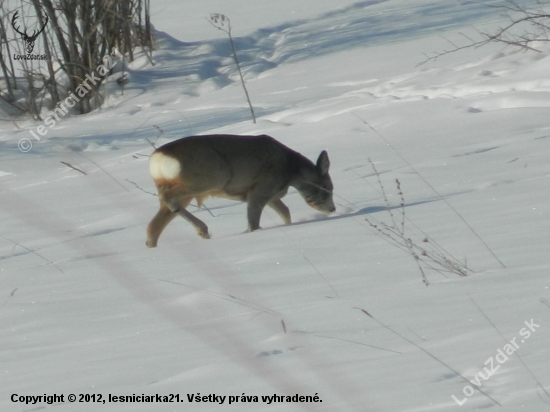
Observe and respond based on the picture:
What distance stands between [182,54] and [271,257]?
17687 millimetres

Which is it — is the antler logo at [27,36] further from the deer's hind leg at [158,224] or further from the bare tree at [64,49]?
the deer's hind leg at [158,224]

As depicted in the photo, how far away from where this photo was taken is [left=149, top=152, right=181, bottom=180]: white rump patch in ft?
20.2

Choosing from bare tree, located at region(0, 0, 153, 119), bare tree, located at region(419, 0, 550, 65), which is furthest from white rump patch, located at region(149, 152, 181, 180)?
bare tree, located at region(0, 0, 153, 119)

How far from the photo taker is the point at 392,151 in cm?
861

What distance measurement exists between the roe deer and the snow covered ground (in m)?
0.17

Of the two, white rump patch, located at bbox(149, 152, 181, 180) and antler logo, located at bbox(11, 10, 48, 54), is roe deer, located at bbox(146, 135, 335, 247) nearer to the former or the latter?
white rump patch, located at bbox(149, 152, 181, 180)

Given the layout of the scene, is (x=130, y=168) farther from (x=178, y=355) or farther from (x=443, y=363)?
(x=443, y=363)

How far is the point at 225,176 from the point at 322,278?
2247 mm

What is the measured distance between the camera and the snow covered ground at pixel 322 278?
279 cm

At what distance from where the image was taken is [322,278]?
424 centimetres

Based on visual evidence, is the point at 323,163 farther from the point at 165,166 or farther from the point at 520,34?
the point at 520,34

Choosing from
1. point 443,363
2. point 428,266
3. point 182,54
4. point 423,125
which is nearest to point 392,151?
point 423,125

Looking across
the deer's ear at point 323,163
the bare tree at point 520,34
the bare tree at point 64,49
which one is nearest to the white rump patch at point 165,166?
the deer's ear at point 323,163

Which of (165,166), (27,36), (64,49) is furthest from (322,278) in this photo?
(64,49)
